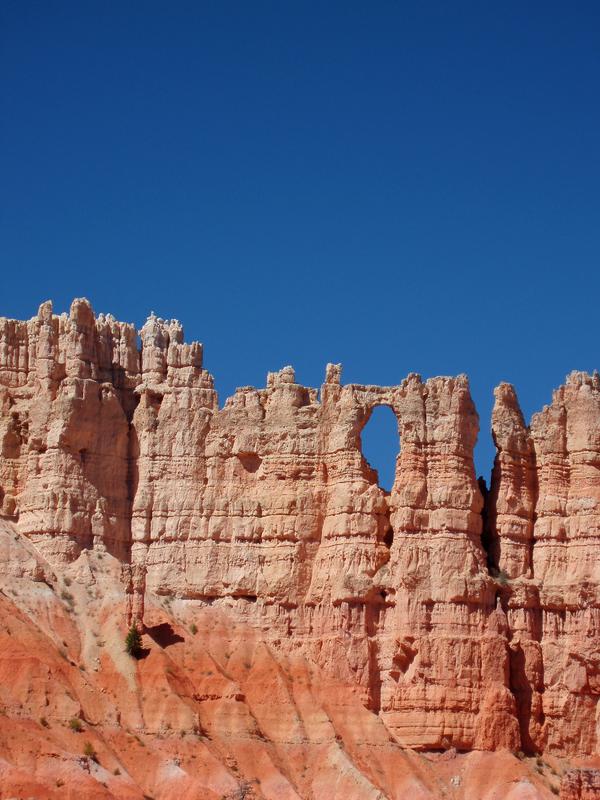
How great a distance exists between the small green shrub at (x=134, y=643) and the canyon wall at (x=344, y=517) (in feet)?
3.76

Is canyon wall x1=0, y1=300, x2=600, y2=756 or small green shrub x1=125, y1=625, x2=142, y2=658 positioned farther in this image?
canyon wall x1=0, y1=300, x2=600, y2=756

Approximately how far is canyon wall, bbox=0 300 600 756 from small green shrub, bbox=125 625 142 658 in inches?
45.1

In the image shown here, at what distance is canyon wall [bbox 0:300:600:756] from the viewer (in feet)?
371

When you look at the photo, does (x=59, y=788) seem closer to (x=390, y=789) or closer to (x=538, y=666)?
(x=390, y=789)

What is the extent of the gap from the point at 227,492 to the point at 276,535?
10.8 ft

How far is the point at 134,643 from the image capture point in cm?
11212

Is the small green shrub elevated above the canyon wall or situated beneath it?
situated beneath

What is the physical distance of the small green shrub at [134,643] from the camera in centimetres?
11212

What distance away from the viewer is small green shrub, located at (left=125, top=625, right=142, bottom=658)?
112 metres

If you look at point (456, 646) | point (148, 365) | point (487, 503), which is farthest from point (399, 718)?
point (148, 365)

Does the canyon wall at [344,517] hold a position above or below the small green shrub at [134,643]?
above

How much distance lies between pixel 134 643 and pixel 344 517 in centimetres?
1103

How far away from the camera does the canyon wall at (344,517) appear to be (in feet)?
371

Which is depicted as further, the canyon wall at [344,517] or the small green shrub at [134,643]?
the canyon wall at [344,517]
